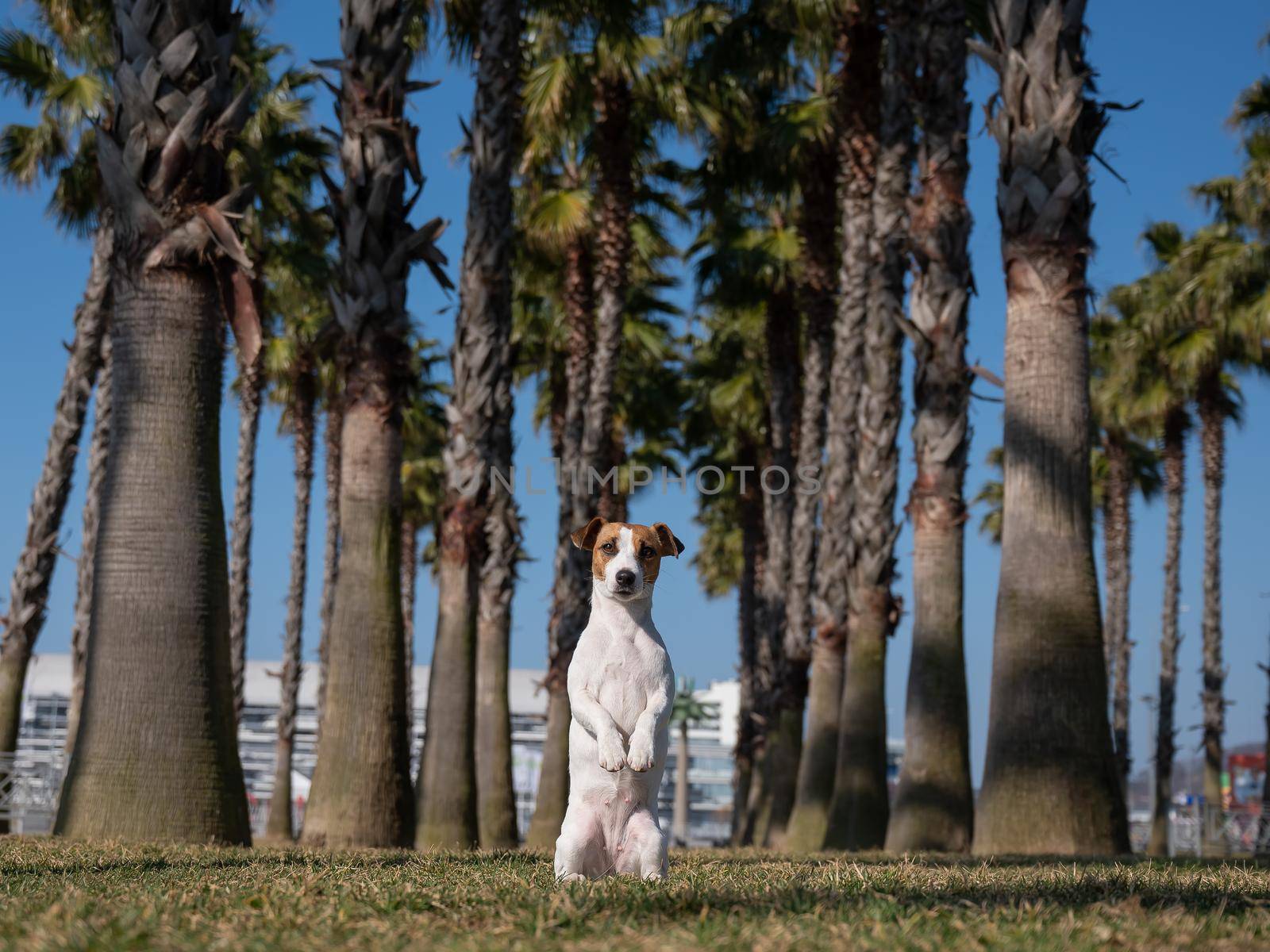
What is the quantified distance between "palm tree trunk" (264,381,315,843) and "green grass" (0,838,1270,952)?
22.9 metres

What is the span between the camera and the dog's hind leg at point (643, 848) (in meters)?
5.06

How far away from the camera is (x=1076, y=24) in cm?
1120

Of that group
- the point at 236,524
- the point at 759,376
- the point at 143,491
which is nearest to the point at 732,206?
the point at 759,376

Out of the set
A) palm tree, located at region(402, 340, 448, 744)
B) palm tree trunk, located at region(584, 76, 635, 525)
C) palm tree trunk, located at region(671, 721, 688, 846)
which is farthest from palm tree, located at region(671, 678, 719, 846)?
palm tree trunk, located at region(584, 76, 635, 525)

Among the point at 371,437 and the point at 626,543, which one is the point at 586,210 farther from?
the point at 626,543

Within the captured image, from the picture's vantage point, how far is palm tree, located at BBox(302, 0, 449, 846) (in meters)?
11.5

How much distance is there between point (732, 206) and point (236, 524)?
455 inches

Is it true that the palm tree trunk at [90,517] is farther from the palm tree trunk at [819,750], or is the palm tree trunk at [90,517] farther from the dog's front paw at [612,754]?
the dog's front paw at [612,754]

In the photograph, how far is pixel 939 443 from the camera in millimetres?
13844

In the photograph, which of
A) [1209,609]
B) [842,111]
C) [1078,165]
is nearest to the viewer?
[1078,165]

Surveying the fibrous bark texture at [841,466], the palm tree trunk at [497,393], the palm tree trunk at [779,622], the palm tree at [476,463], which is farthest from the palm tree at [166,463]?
the palm tree trunk at [779,622]

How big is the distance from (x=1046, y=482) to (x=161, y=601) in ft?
21.3

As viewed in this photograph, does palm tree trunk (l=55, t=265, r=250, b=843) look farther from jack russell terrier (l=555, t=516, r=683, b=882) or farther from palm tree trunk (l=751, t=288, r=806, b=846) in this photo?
palm tree trunk (l=751, t=288, r=806, b=846)

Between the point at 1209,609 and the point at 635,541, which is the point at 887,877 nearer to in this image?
the point at 635,541
